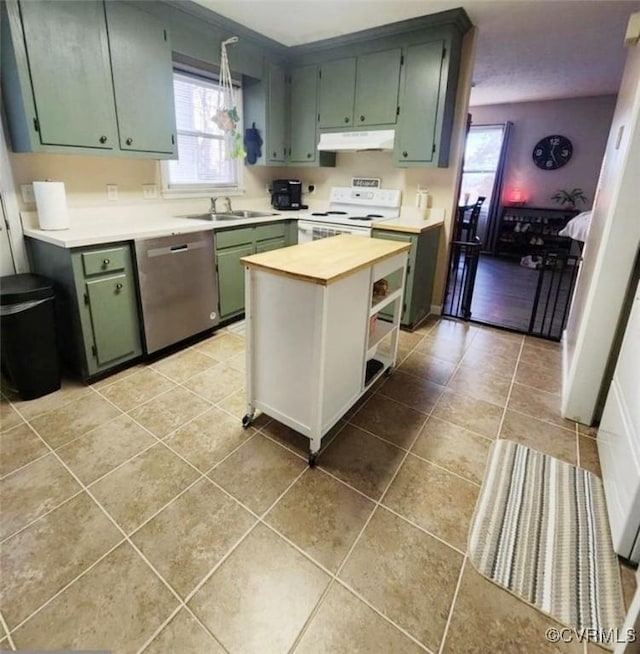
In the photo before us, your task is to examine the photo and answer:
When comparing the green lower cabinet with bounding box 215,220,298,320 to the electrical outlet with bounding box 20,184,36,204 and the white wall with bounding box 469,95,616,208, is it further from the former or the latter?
the white wall with bounding box 469,95,616,208

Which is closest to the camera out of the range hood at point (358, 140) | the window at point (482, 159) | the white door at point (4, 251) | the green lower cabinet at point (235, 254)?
the white door at point (4, 251)

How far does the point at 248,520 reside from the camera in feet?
4.80

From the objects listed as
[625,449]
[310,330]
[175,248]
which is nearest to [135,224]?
[175,248]

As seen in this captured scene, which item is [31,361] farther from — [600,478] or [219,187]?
[600,478]

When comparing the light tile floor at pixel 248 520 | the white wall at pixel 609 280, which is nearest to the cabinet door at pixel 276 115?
the light tile floor at pixel 248 520

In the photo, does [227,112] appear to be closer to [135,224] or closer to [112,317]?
[135,224]

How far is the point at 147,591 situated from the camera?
1.20 metres

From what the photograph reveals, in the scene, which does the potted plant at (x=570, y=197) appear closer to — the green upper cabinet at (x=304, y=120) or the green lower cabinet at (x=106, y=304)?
the green upper cabinet at (x=304, y=120)

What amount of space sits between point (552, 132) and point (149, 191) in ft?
21.4

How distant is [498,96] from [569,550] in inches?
260

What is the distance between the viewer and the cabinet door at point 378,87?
3168mm

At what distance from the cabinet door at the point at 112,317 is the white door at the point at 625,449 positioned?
267cm

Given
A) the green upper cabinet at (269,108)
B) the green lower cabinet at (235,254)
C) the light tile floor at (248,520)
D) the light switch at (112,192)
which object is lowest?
the light tile floor at (248,520)

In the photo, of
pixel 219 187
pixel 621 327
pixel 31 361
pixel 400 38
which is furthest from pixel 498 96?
pixel 31 361
